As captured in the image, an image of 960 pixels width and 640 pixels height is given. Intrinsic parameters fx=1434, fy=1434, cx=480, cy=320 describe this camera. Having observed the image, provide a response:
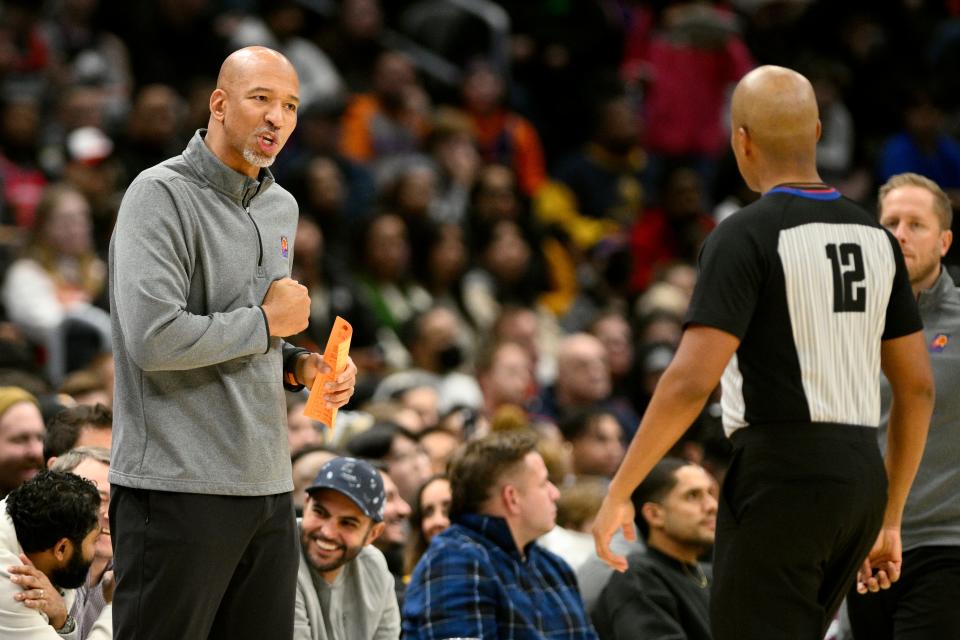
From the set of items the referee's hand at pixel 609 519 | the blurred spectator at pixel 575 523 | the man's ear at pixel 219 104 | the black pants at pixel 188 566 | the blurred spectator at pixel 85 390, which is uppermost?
the man's ear at pixel 219 104

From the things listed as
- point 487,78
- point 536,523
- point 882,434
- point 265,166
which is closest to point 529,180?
point 487,78

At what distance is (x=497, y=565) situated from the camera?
5.12m

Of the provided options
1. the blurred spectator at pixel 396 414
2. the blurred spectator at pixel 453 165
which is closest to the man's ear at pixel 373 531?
the blurred spectator at pixel 396 414

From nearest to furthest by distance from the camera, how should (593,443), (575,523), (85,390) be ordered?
(85,390) → (575,523) → (593,443)

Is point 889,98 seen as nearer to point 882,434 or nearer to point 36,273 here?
point 36,273

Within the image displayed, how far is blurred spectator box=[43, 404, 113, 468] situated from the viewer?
4871 mm

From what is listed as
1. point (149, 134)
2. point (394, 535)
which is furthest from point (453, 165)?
point (394, 535)

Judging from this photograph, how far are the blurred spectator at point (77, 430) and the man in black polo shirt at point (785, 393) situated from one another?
2.17 m

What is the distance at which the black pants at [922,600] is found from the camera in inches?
163

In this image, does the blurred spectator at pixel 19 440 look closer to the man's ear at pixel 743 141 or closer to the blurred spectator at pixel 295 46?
the man's ear at pixel 743 141

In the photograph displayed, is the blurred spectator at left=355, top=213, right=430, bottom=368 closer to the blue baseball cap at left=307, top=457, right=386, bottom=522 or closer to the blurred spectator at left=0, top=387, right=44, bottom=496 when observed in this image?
the blurred spectator at left=0, top=387, right=44, bottom=496

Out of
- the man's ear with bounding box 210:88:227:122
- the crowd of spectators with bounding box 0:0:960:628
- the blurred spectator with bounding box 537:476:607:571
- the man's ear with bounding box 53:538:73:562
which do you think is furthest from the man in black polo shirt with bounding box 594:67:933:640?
the blurred spectator with bounding box 537:476:607:571

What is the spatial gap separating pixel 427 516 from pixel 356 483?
1030mm

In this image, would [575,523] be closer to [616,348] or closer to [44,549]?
[44,549]
